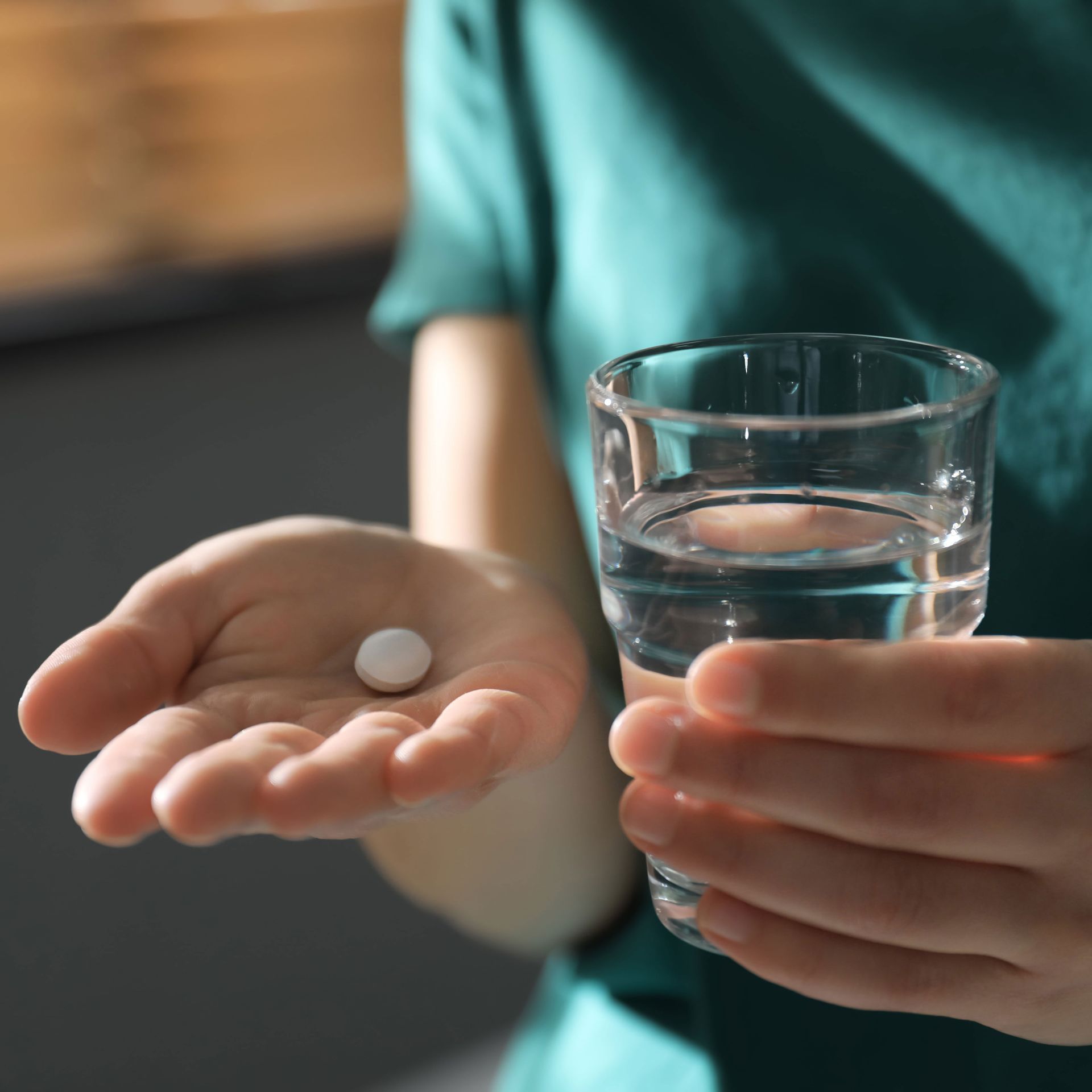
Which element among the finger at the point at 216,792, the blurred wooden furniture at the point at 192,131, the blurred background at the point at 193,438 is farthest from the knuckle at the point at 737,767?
the blurred wooden furniture at the point at 192,131

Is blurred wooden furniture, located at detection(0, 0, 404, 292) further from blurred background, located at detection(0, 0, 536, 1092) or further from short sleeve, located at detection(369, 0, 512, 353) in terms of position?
short sleeve, located at detection(369, 0, 512, 353)

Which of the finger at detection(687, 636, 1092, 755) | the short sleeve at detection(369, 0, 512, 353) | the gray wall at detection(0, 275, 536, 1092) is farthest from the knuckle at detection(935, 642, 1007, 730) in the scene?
the gray wall at detection(0, 275, 536, 1092)

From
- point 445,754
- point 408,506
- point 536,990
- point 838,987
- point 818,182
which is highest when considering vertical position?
point 818,182

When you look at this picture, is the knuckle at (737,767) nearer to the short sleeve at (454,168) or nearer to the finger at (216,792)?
the finger at (216,792)

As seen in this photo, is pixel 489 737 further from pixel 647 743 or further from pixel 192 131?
pixel 192 131

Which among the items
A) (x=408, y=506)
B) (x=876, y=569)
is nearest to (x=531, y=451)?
(x=876, y=569)

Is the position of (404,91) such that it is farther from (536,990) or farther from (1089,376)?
(1089,376)

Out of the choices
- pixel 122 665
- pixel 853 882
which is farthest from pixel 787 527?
pixel 122 665
